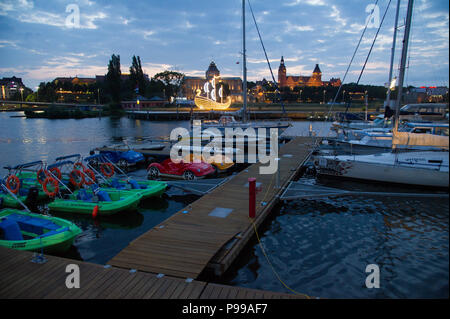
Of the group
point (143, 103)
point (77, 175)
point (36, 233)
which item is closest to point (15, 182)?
point (77, 175)

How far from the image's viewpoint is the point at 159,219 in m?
13.2

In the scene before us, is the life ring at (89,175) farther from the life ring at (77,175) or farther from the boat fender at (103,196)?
the boat fender at (103,196)

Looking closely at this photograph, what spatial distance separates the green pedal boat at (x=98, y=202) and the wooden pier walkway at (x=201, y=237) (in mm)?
2955

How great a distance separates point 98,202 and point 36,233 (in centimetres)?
286

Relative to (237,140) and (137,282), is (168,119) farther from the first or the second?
(137,282)

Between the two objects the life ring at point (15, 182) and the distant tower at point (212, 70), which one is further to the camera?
the distant tower at point (212, 70)

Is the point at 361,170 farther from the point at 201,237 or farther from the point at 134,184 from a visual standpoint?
the point at 134,184

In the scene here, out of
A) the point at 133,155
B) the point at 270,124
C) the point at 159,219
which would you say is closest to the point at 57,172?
the point at 159,219

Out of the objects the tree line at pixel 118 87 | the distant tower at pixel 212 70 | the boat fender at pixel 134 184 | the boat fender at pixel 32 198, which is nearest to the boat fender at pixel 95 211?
the boat fender at pixel 134 184

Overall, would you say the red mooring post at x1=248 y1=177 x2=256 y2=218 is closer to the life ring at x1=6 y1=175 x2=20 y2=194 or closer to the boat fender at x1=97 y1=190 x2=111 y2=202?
the boat fender at x1=97 y1=190 x2=111 y2=202

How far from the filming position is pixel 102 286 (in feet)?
20.6

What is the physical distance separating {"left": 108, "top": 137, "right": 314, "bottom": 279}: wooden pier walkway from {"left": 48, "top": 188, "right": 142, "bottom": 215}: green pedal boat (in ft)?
9.69

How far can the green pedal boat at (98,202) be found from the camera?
12375 millimetres

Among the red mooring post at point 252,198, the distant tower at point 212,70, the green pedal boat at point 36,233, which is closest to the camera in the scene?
the green pedal boat at point 36,233
